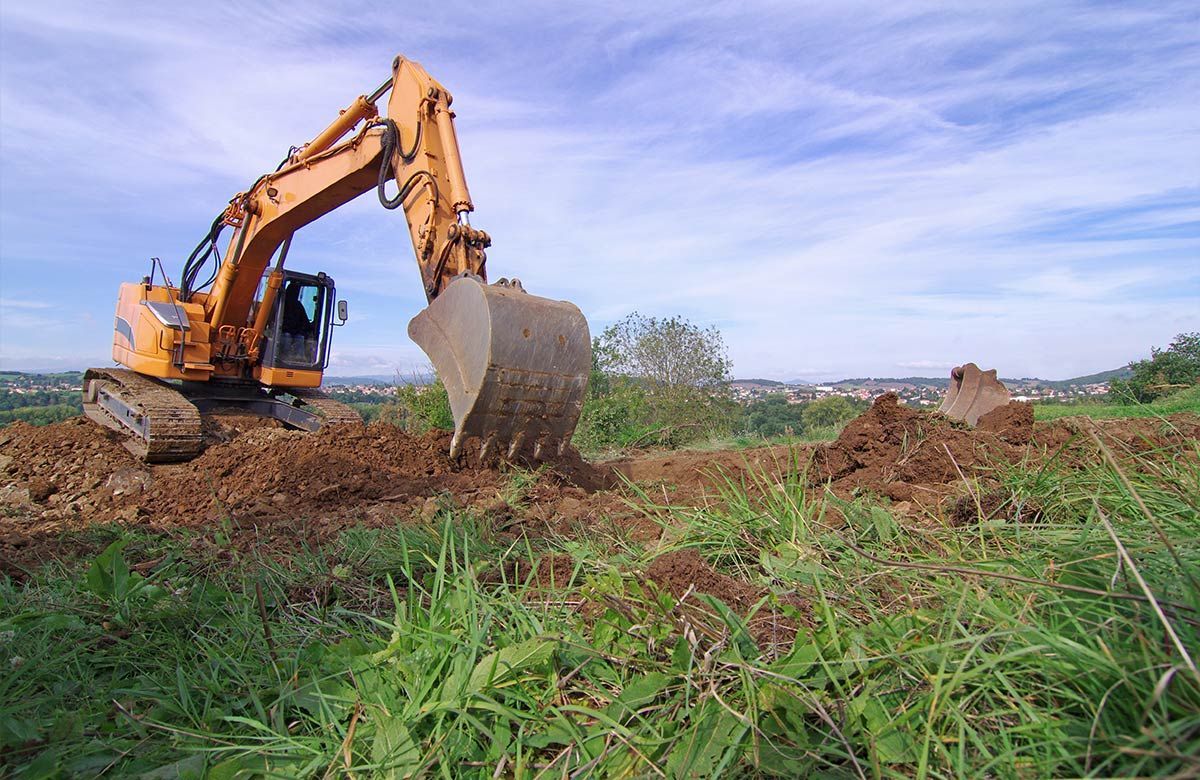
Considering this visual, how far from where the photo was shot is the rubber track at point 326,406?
9359 mm

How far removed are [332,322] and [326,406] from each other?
3.95ft

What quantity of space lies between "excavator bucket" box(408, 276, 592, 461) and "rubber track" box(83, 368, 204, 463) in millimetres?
3698

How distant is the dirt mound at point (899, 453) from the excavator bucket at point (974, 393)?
3633 mm

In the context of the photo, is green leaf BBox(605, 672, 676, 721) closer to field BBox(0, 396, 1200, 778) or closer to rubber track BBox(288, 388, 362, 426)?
field BBox(0, 396, 1200, 778)

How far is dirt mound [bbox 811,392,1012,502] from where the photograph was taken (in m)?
3.76

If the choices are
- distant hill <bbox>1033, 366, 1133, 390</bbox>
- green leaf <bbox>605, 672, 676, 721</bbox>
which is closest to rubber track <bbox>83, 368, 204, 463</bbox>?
green leaf <bbox>605, 672, 676, 721</bbox>

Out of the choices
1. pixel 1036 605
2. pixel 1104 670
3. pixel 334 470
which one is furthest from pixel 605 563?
pixel 334 470

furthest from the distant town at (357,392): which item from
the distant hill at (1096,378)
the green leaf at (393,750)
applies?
the green leaf at (393,750)

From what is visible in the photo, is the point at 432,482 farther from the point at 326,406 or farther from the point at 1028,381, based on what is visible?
the point at 1028,381

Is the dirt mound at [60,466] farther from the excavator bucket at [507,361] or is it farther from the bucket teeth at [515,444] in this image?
the bucket teeth at [515,444]

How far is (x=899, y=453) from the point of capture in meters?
4.51

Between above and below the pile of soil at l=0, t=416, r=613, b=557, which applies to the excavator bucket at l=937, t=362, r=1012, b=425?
above

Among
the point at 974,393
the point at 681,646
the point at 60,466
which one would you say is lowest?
the point at 60,466

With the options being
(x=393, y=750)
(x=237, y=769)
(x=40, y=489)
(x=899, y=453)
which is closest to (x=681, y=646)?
(x=393, y=750)
